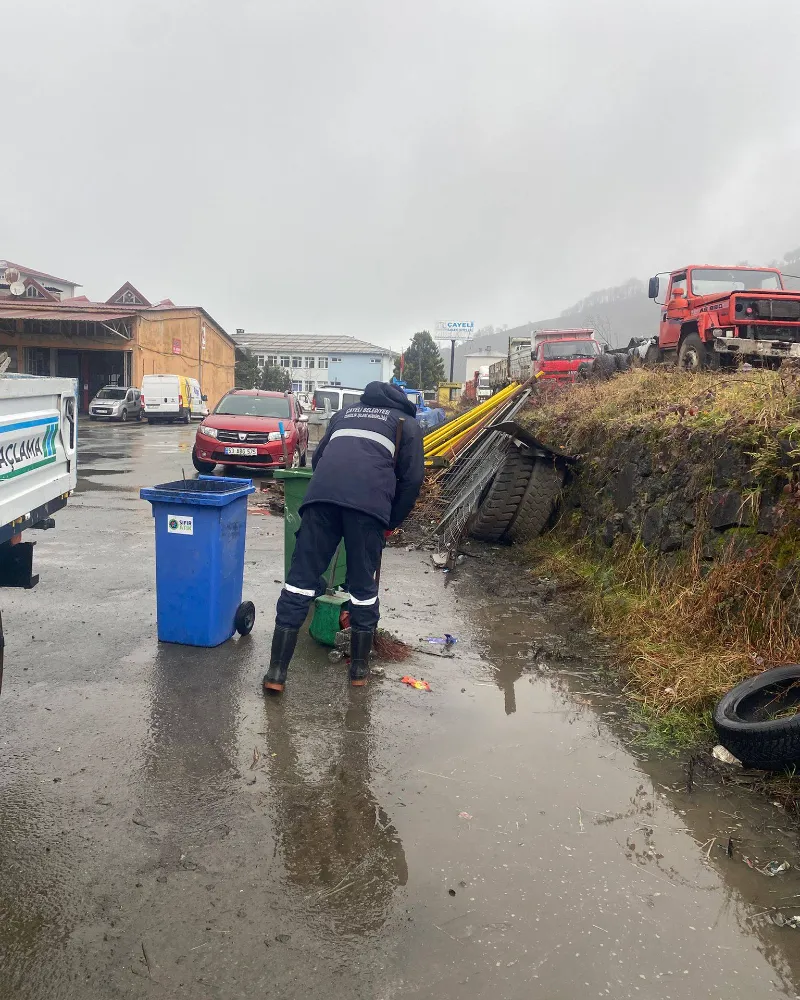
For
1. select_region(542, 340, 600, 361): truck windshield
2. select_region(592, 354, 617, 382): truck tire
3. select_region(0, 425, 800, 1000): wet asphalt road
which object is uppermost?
select_region(542, 340, 600, 361): truck windshield

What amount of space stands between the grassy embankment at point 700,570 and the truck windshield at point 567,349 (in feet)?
50.0

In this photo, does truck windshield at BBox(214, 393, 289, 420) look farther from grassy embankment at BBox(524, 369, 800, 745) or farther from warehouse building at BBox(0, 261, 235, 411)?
warehouse building at BBox(0, 261, 235, 411)

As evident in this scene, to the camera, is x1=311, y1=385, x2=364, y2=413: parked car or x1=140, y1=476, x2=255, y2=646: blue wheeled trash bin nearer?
x1=140, y1=476, x2=255, y2=646: blue wheeled trash bin

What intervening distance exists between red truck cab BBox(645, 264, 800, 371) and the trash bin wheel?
8.48 metres

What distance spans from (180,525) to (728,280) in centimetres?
1228

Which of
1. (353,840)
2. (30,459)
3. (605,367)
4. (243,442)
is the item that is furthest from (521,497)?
Answer: (243,442)

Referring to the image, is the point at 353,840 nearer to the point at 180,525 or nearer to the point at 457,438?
the point at 180,525

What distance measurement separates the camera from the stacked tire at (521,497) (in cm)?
799

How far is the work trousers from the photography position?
14.8 feet

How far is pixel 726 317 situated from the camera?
39.0 feet

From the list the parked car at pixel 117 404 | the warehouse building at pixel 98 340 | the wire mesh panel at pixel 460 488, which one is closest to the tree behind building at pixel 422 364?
the warehouse building at pixel 98 340

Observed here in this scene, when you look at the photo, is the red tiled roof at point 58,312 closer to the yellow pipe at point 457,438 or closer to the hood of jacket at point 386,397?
the yellow pipe at point 457,438

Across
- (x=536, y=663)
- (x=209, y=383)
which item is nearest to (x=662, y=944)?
(x=536, y=663)

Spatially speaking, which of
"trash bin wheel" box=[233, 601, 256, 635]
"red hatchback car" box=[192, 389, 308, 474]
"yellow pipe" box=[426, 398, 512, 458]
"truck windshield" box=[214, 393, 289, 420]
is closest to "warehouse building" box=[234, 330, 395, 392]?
"truck windshield" box=[214, 393, 289, 420]
